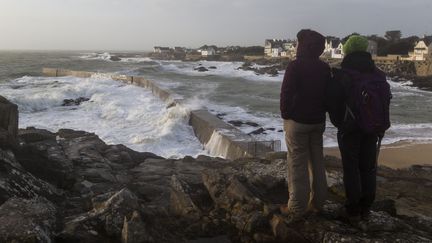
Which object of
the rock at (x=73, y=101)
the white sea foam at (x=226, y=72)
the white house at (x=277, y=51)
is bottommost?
the rock at (x=73, y=101)

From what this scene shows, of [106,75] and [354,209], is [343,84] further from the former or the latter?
[106,75]

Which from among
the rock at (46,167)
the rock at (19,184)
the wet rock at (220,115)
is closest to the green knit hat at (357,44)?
the rock at (19,184)

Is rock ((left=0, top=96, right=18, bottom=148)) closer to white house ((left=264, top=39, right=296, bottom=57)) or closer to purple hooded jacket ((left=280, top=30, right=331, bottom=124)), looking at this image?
purple hooded jacket ((left=280, top=30, right=331, bottom=124))

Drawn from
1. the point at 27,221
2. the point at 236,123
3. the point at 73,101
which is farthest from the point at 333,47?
the point at 27,221

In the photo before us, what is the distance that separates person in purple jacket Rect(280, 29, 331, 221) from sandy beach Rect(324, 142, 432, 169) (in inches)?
299

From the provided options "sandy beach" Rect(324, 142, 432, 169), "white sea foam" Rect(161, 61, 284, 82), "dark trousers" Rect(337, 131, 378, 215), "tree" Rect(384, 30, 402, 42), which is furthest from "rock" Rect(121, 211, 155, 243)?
"tree" Rect(384, 30, 402, 42)

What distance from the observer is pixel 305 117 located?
12.0 feet

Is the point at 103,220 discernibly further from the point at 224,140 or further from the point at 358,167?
the point at 224,140

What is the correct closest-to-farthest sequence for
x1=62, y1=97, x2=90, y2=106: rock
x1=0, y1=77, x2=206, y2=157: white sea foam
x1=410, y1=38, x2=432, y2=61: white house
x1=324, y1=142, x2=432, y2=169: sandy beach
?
x1=324, y1=142, x2=432, y2=169: sandy beach < x1=0, y1=77, x2=206, y2=157: white sea foam < x1=62, y1=97, x2=90, y2=106: rock < x1=410, y1=38, x2=432, y2=61: white house

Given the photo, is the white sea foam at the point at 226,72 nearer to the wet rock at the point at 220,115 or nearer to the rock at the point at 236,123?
the wet rock at the point at 220,115

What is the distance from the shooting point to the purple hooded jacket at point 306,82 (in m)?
3.62

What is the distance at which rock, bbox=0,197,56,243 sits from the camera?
336 centimetres

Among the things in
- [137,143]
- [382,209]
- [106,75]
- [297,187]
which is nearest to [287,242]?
[297,187]

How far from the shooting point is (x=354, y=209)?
3738 mm
